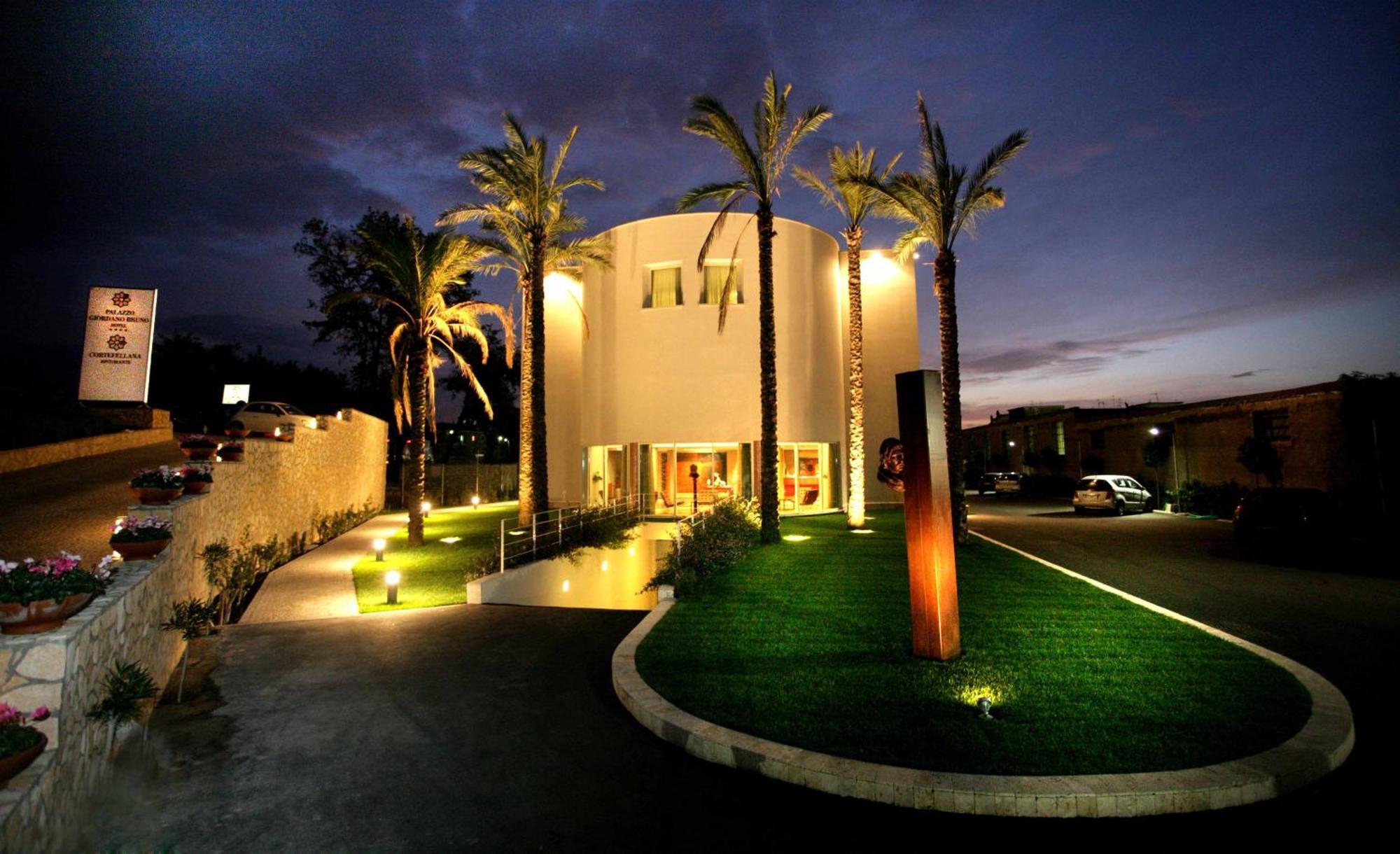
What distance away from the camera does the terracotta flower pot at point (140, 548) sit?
20.7 feet

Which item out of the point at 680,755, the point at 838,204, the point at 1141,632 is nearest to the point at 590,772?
the point at 680,755

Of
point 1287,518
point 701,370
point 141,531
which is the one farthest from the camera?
point 701,370

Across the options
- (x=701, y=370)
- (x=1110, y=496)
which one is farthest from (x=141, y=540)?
(x=1110, y=496)

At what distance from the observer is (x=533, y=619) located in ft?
31.1

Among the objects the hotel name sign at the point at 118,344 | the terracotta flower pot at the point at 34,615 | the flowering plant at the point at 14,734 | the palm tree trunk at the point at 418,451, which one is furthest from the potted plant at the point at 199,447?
the flowering plant at the point at 14,734

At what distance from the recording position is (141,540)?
6367mm

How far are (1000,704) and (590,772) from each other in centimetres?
346

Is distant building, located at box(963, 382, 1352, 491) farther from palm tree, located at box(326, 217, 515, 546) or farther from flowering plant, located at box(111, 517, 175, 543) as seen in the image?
flowering plant, located at box(111, 517, 175, 543)

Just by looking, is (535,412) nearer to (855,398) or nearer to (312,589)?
(312,589)

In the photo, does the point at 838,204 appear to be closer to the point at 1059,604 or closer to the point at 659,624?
the point at 1059,604

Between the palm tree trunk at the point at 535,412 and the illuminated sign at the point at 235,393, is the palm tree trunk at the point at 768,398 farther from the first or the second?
the illuminated sign at the point at 235,393

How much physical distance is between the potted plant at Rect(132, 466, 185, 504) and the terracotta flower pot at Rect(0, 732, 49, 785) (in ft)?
18.7

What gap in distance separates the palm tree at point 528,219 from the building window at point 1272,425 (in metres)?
23.1

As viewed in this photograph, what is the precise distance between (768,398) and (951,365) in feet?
14.2
